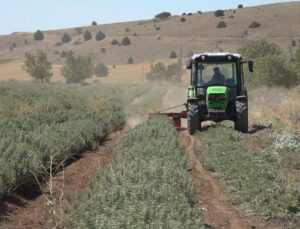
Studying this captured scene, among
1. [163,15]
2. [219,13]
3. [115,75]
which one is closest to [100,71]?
[115,75]

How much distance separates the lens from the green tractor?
54.7ft

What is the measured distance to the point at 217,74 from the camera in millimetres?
16953

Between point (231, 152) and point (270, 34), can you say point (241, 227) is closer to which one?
point (231, 152)

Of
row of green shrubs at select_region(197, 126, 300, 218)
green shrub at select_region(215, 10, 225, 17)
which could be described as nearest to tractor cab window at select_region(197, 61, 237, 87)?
row of green shrubs at select_region(197, 126, 300, 218)

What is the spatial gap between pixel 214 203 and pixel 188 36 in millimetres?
94083

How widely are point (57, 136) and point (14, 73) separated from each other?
7155cm

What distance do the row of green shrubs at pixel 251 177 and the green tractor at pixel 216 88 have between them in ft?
8.81

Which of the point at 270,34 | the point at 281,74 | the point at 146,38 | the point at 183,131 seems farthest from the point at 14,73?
the point at 183,131

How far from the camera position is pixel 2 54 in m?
122

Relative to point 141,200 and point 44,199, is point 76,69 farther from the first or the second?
point 141,200

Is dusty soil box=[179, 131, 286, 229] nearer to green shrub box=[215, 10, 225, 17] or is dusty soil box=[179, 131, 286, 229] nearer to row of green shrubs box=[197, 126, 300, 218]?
row of green shrubs box=[197, 126, 300, 218]

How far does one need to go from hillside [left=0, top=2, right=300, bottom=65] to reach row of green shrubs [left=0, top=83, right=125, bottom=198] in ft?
209

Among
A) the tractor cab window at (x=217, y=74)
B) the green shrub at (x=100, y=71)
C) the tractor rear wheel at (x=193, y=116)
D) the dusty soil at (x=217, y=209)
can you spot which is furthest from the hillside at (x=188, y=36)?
the dusty soil at (x=217, y=209)

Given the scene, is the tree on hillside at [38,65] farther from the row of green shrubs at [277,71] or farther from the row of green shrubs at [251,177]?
the row of green shrubs at [251,177]
